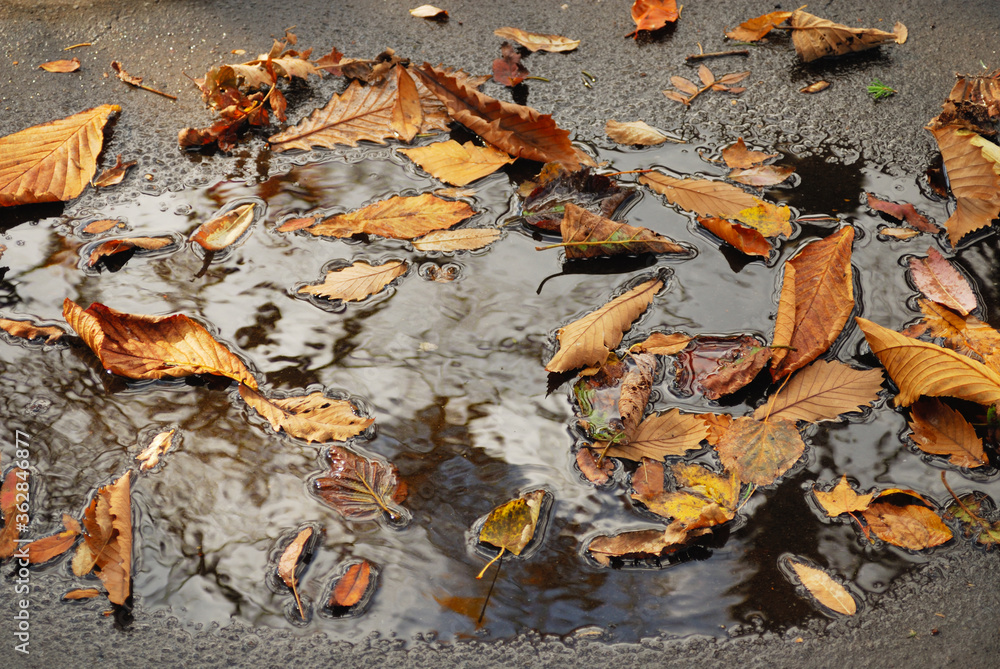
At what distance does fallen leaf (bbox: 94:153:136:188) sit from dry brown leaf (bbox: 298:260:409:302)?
87 cm

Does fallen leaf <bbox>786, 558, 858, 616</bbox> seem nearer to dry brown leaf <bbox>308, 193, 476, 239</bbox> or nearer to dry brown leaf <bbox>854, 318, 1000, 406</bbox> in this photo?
dry brown leaf <bbox>854, 318, 1000, 406</bbox>

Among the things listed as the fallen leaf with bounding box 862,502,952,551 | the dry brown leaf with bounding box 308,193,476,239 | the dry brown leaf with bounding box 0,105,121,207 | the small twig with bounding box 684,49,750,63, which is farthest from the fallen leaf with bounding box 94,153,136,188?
the fallen leaf with bounding box 862,502,952,551

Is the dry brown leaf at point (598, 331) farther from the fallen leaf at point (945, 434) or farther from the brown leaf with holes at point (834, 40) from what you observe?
the brown leaf with holes at point (834, 40)

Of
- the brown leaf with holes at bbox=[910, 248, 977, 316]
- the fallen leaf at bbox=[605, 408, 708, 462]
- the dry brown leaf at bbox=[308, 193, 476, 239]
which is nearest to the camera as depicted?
the fallen leaf at bbox=[605, 408, 708, 462]

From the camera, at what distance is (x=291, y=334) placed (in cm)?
185

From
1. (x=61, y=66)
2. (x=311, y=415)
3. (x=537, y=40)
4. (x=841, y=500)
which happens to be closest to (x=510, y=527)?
(x=311, y=415)

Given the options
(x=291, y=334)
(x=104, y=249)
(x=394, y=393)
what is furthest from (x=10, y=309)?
(x=394, y=393)

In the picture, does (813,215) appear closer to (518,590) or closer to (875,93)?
(875,93)

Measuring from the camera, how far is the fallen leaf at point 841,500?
4.90 ft

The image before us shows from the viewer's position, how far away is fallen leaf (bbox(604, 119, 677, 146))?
2.35 m

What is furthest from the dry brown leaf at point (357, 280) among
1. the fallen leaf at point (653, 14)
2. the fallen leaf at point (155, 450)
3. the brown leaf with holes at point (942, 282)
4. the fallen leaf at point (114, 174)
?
the fallen leaf at point (653, 14)

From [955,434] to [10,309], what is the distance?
245 cm

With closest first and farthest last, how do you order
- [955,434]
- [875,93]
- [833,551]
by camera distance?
[833,551]
[955,434]
[875,93]

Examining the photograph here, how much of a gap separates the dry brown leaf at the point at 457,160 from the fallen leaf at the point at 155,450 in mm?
1141
